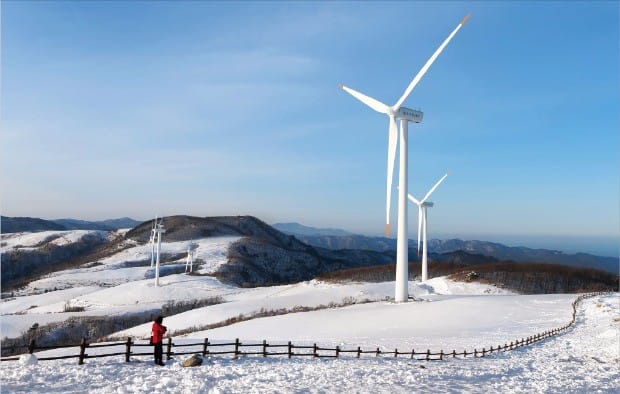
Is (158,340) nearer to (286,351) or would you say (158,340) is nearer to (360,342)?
(286,351)

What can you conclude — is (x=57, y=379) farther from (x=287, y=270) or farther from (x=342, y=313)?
(x=287, y=270)

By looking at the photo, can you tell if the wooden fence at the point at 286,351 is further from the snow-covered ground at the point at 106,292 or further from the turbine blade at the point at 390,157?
the snow-covered ground at the point at 106,292

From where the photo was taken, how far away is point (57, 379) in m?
16.4

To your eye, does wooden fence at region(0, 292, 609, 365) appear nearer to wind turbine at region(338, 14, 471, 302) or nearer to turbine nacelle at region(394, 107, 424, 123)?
wind turbine at region(338, 14, 471, 302)

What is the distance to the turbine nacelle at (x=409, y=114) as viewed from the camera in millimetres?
55562

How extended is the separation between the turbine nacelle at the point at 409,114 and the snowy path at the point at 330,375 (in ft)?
106

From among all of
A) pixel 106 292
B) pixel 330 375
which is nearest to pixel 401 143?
pixel 330 375

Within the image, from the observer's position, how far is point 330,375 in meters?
20.3

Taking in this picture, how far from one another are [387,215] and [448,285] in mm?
42567

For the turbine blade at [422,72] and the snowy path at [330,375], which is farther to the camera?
the turbine blade at [422,72]

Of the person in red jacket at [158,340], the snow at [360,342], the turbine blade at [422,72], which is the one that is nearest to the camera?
the snow at [360,342]

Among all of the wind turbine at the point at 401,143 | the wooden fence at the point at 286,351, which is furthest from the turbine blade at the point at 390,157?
the wooden fence at the point at 286,351

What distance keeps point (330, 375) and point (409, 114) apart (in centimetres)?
4165

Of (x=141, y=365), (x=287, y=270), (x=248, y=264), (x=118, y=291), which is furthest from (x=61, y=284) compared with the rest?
(x=141, y=365)
